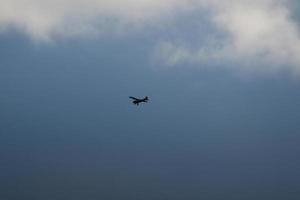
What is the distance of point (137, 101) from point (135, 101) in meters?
0.78

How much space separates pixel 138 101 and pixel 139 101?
0.39m

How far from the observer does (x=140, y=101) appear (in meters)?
34.3

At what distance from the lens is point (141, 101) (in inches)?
1346

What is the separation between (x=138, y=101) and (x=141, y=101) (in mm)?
1164

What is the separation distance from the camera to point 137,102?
34094mm

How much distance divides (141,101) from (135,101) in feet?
7.48

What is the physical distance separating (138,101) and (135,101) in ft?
3.77

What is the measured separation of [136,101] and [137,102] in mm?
546

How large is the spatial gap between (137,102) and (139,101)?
854 millimetres

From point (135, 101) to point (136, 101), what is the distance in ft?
1.31

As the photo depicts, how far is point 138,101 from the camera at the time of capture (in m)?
34.2

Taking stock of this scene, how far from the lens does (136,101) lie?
1344 inches

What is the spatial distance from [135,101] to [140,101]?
1904mm

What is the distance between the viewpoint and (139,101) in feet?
112
